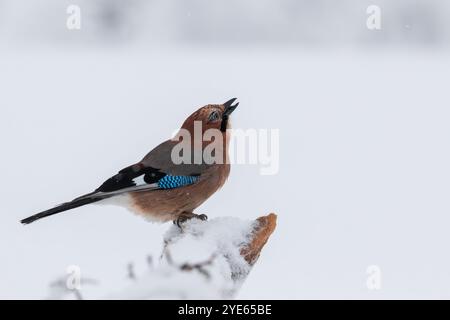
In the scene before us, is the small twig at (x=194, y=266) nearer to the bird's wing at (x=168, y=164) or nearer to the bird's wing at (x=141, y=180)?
the bird's wing at (x=141, y=180)

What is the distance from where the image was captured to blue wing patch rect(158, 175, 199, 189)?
205 inches

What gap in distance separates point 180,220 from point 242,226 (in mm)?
1248

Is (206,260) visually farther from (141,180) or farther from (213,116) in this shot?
(213,116)

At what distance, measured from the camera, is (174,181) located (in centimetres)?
523

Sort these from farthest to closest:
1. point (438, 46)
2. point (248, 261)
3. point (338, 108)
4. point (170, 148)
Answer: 1. point (438, 46)
2. point (338, 108)
3. point (170, 148)
4. point (248, 261)

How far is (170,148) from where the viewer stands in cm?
534

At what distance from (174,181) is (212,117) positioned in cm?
53

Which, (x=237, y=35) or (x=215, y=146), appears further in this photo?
(x=237, y=35)

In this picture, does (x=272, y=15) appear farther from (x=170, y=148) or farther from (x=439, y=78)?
(x=170, y=148)

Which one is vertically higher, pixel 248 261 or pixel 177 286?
pixel 177 286

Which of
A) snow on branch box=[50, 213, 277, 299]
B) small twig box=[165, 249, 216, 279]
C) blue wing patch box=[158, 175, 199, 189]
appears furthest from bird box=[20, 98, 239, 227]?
small twig box=[165, 249, 216, 279]

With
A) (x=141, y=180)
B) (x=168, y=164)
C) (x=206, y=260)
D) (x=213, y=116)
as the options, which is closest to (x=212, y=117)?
(x=213, y=116)

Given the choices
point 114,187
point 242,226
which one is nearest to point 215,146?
point 114,187

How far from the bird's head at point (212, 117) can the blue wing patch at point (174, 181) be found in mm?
349
